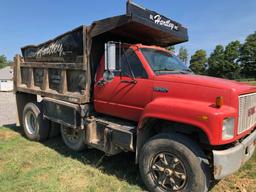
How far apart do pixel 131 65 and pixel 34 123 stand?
4.05 metres

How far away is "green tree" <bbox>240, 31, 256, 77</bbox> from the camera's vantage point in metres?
64.5

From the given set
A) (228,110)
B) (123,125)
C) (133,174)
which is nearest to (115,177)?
(133,174)

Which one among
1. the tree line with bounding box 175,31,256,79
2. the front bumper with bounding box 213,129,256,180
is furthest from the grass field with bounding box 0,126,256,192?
the tree line with bounding box 175,31,256,79

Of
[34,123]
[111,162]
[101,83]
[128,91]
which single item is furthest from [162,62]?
[34,123]

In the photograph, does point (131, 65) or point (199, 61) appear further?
point (199, 61)

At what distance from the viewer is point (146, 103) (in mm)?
4516

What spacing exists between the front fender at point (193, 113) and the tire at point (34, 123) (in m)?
3.85

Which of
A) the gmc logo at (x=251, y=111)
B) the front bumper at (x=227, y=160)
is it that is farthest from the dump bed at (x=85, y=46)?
the front bumper at (x=227, y=160)

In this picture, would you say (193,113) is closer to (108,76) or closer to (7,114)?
(108,76)

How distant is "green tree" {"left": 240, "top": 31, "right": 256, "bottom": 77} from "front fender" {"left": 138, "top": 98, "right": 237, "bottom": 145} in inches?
2591

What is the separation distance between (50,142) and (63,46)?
2.70 m

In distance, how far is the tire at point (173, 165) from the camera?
3770 millimetres

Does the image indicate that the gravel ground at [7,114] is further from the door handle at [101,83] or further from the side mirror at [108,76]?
the side mirror at [108,76]

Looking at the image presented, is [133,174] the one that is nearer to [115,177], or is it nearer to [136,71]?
[115,177]
